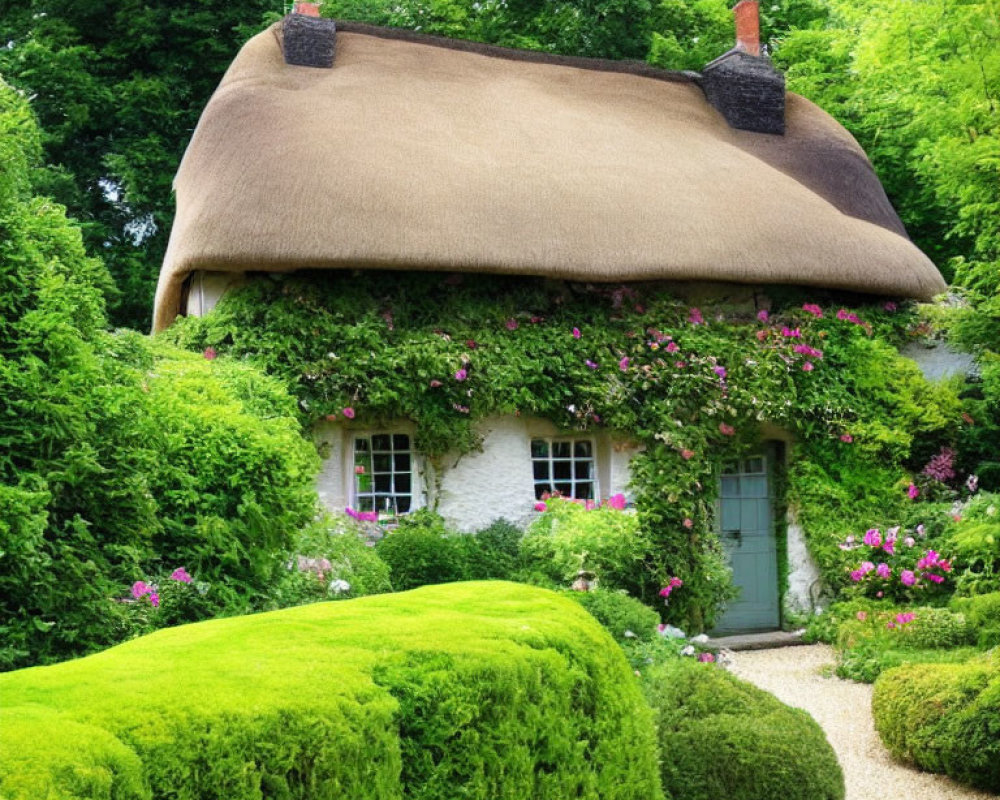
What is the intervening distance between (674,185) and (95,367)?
791cm

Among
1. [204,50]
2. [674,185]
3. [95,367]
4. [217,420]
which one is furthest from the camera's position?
[204,50]

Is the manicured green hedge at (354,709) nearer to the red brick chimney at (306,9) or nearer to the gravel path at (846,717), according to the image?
the gravel path at (846,717)

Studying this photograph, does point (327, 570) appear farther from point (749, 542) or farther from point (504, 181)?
point (749, 542)

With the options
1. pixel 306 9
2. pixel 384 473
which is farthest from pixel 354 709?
pixel 306 9

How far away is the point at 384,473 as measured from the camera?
1020 centimetres

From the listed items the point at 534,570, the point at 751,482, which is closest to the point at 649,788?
the point at 534,570

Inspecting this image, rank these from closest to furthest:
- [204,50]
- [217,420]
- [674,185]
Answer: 1. [217,420]
2. [674,185]
3. [204,50]

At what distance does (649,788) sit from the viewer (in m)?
3.82

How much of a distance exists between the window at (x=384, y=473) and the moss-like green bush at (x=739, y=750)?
185 inches

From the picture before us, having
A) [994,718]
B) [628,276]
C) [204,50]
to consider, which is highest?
[204,50]

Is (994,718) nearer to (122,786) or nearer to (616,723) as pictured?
(616,723)

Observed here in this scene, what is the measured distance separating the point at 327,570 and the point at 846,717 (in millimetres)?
3793

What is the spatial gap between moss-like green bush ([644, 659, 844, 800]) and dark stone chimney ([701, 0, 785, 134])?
9.46 m

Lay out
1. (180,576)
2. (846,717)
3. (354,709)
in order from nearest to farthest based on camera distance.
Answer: (354,709)
(180,576)
(846,717)
